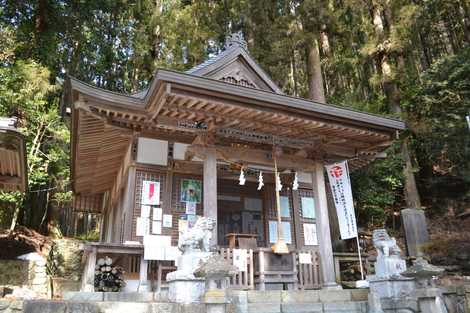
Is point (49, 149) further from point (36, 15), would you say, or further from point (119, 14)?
point (119, 14)

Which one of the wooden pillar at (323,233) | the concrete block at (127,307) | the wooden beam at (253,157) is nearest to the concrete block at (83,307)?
the concrete block at (127,307)

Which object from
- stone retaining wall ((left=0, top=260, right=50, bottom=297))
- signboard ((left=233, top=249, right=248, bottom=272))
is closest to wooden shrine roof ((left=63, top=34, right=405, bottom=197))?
signboard ((left=233, top=249, right=248, bottom=272))

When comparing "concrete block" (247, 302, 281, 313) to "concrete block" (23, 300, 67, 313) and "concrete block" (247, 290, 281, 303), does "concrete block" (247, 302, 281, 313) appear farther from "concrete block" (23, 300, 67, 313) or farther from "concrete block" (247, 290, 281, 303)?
"concrete block" (23, 300, 67, 313)

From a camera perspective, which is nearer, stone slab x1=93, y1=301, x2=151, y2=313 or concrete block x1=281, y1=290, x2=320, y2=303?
stone slab x1=93, y1=301, x2=151, y2=313

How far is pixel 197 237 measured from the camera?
580 centimetres

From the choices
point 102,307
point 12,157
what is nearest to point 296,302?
point 102,307

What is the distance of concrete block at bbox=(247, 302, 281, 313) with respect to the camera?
231 inches

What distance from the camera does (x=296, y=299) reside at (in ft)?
21.0

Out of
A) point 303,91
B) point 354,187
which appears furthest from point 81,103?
point 303,91

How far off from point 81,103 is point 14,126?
1769mm

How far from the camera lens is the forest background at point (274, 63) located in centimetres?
1449

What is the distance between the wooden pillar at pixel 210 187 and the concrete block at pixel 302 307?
6.46 ft

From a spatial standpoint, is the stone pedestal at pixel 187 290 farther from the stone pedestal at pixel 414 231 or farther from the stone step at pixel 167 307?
the stone pedestal at pixel 414 231

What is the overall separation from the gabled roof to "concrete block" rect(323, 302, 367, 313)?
21.7 ft
